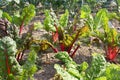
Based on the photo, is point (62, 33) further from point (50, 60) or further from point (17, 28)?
point (17, 28)

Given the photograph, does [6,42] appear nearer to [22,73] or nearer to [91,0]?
[22,73]

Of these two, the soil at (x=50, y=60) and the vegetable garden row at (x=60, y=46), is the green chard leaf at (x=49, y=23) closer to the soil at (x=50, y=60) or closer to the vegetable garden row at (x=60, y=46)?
the vegetable garden row at (x=60, y=46)

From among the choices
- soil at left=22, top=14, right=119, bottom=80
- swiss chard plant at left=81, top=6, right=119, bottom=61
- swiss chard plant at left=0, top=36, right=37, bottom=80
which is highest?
swiss chard plant at left=0, top=36, right=37, bottom=80

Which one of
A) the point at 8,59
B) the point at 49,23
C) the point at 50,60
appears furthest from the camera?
the point at 49,23

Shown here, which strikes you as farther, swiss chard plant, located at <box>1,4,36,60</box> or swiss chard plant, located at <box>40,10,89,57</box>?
swiss chard plant, located at <box>40,10,89,57</box>

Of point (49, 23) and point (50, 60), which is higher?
point (49, 23)

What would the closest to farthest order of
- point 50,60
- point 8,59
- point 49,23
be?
point 8,59 < point 50,60 < point 49,23

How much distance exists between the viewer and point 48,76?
3107 millimetres

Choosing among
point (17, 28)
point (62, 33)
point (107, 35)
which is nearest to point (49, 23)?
point (62, 33)

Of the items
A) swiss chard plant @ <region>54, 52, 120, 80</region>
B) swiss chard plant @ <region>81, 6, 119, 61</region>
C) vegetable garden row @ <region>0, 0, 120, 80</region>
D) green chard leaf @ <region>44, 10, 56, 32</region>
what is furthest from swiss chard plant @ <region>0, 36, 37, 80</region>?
swiss chard plant @ <region>81, 6, 119, 61</region>

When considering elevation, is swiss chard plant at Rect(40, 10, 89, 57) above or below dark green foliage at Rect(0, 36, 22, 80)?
below

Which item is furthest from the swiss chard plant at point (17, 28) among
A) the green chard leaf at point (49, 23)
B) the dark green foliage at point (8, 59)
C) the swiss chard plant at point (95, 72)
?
the swiss chard plant at point (95, 72)

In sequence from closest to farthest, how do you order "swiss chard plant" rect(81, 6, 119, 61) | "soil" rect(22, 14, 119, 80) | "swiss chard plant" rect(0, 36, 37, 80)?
"swiss chard plant" rect(0, 36, 37, 80), "soil" rect(22, 14, 119, 80), "swiss chard plant" rect(81, 6, 119, 61)

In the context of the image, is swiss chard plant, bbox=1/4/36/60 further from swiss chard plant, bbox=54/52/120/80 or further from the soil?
swiss chard plant, bbox=54/52/120/80
